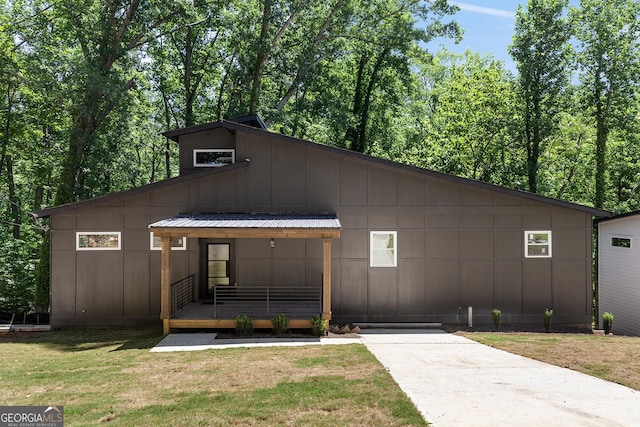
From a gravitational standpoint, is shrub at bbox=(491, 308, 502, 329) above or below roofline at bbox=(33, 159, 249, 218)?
below

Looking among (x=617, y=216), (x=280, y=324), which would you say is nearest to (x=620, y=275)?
(x=617, y=216)

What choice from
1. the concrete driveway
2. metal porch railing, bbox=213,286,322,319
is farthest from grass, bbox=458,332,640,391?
metal porch railing, bbox=213,286,322,319

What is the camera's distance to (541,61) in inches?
916

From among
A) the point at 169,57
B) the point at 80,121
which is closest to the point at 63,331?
the point at 80,121

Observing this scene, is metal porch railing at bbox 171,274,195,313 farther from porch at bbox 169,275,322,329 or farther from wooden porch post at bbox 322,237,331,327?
wooden porch post at bbox 322,237,331,327

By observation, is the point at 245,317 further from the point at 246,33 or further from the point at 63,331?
the point at 246,33

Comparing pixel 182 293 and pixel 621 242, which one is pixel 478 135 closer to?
pixel 621 242

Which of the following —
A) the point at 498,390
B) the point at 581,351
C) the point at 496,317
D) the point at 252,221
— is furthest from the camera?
the point at 496,317

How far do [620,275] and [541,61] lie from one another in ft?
41.3

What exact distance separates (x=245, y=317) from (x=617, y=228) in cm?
1192

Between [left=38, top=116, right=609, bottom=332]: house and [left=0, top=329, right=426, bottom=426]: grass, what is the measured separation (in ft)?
9.34

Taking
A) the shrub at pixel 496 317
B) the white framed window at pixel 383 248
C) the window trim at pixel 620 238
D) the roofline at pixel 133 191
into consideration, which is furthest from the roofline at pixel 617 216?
the roofline at pixel 133 191

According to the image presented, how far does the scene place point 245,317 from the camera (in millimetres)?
11414

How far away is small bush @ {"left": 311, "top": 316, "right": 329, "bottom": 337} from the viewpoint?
11305 millimetres
